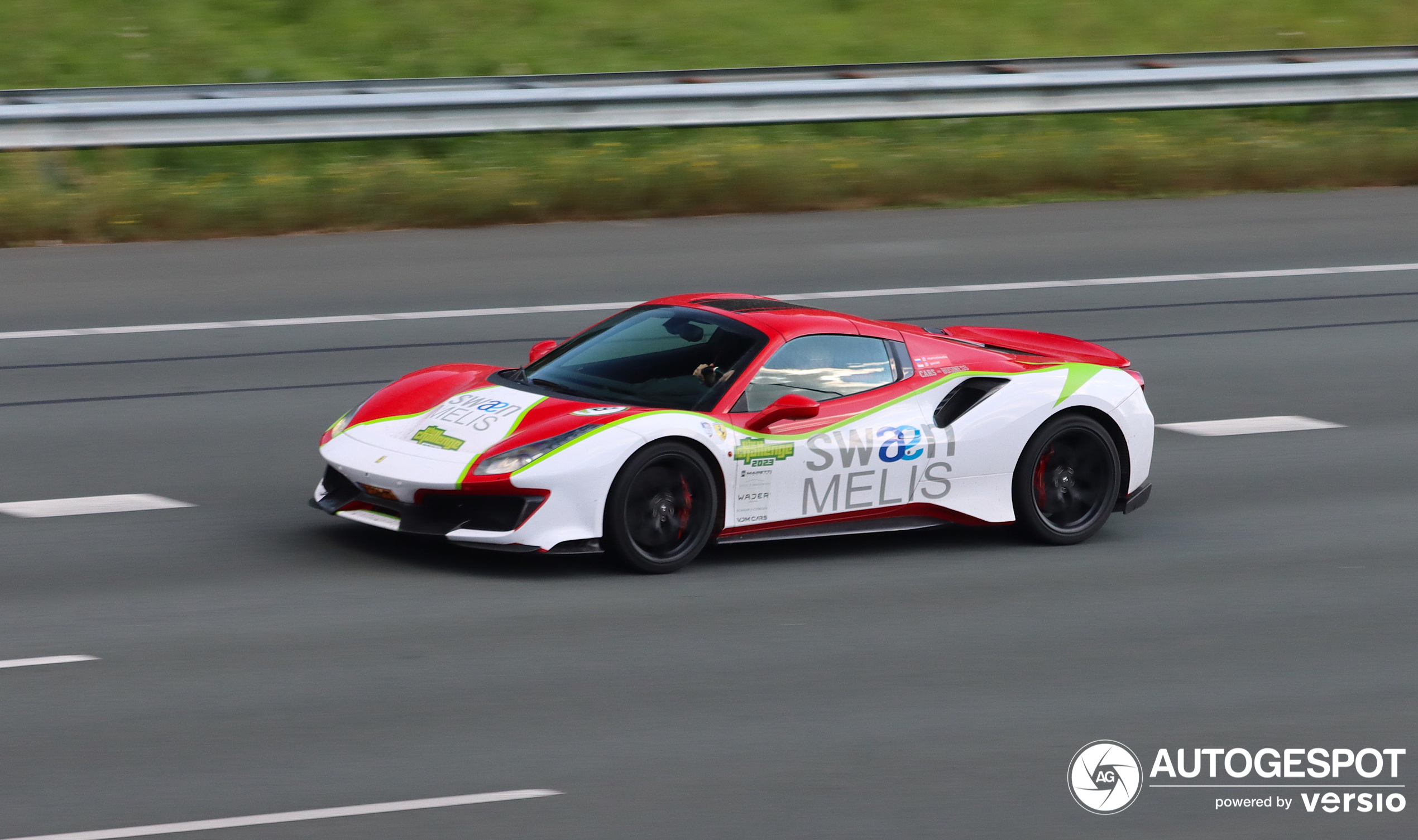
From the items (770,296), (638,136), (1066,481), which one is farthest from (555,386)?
(638,136)

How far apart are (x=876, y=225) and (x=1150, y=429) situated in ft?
26.8

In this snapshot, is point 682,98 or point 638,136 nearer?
point 682,98

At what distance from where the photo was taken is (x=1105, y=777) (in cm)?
664

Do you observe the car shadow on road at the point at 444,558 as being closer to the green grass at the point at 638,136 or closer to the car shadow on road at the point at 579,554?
the car shadow on road at the point at 579,554

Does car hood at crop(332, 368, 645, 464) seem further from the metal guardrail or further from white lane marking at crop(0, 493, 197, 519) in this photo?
the metal guardrail

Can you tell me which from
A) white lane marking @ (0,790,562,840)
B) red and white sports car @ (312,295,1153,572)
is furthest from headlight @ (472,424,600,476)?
white lane marking @ (0,790,562,840)

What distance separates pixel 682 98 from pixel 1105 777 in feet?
40.2

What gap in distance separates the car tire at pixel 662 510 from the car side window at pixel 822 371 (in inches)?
18.4

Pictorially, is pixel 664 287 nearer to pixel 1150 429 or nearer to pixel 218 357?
pixel 218 357

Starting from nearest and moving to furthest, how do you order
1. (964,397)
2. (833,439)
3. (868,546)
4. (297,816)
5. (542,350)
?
(297,816) < (833,439) < (964,397) < (868,546) < (542,350)

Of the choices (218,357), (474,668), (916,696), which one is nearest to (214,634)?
(474,668)

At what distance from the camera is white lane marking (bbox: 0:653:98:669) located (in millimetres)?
7297

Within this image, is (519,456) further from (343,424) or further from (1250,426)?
(1250,426)

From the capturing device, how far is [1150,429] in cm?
996
